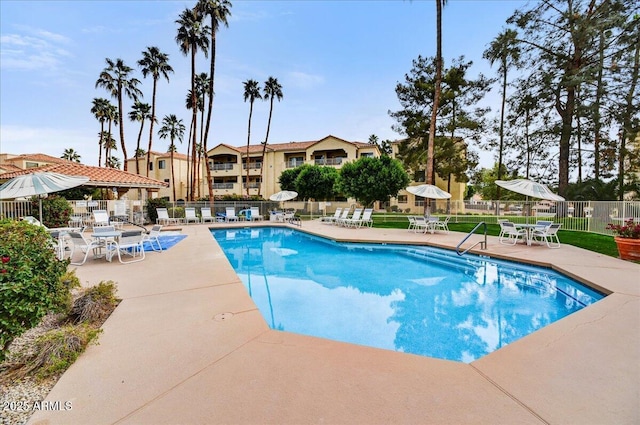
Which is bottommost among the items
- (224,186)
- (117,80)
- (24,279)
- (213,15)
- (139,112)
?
(24,279)

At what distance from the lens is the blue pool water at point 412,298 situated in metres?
4.45

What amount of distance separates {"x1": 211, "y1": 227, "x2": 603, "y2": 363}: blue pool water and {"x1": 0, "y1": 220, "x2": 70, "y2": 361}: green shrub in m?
2.91

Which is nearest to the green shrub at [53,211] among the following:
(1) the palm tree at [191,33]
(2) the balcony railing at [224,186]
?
(1) the palm tree at [191,33]

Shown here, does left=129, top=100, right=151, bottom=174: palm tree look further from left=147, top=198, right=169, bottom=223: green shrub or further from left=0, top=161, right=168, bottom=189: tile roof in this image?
left=0, top=161, right=168, bottom=189: tile roof

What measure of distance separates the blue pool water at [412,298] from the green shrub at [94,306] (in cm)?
234

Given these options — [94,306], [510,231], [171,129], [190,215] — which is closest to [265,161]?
[171,129]

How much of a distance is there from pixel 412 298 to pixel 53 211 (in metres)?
16.9

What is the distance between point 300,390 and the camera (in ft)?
7.75

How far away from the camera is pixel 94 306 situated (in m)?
4.02

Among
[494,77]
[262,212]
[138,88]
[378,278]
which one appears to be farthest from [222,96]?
[378,278]

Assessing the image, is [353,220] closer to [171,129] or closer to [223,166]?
[223,166]

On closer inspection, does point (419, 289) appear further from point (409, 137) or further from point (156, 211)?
point (409, 137)

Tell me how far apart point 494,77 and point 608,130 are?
30.3ft

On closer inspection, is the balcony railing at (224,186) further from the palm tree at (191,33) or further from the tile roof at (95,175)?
the tile roof at (95,175)
